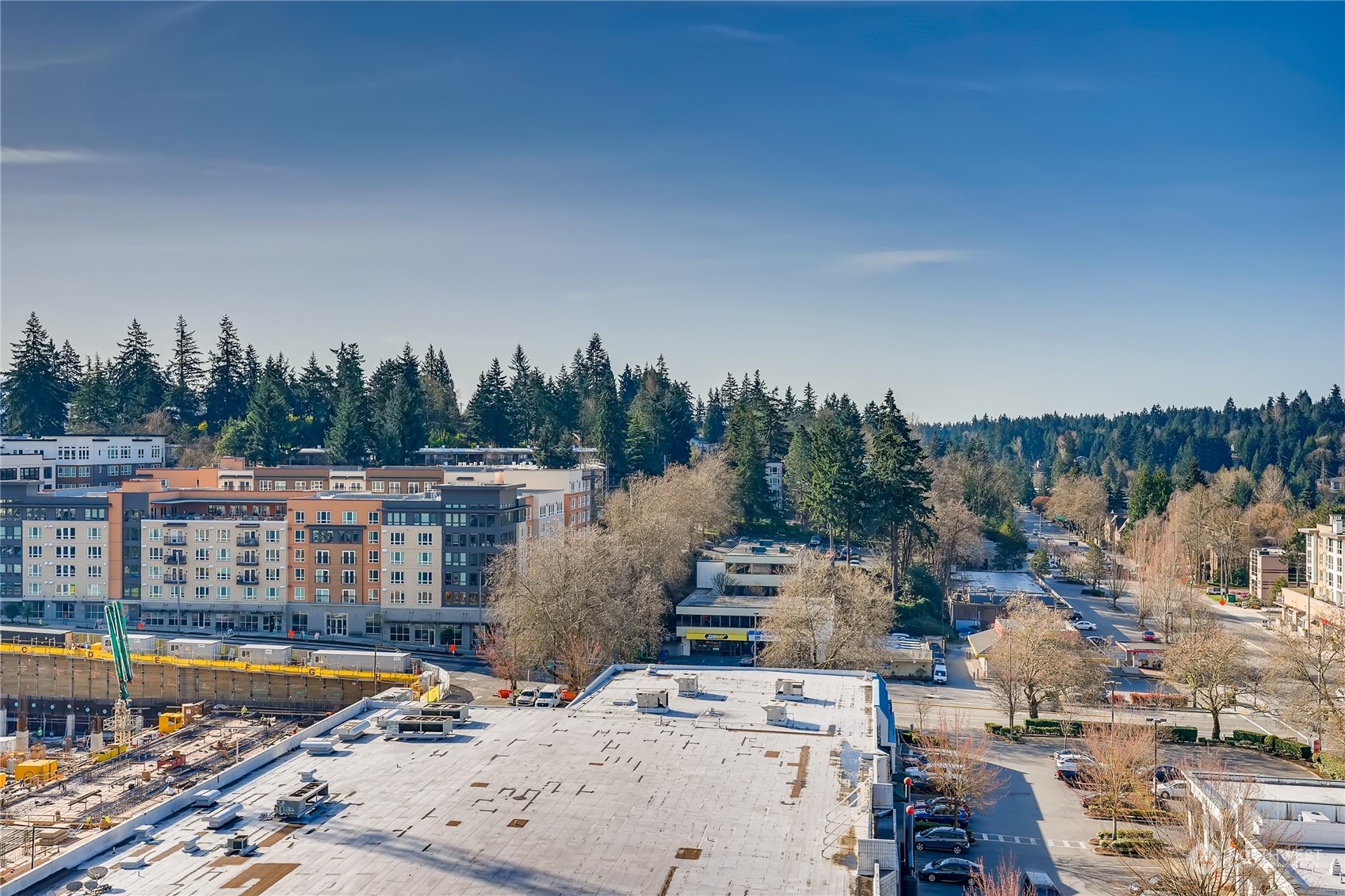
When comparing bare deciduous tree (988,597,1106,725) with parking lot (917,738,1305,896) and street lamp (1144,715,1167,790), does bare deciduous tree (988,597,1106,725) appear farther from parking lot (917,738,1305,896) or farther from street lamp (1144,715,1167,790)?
street lamp (1144,715,1167,790)

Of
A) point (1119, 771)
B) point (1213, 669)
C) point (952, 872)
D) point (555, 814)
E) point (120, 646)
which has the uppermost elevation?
A: point (555, 814)

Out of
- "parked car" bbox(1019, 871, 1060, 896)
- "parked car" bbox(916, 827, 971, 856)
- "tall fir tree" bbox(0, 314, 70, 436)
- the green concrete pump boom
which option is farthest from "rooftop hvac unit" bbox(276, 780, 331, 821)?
"tall fir tree" bbox(0, 314, 70, 436)

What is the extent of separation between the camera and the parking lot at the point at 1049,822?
35.0m

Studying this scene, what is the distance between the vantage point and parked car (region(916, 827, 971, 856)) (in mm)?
36656

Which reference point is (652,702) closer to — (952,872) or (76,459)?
(952,872)

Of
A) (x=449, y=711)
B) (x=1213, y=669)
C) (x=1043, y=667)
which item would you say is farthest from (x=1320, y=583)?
(x=449, y=711)

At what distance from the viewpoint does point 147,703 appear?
208ft

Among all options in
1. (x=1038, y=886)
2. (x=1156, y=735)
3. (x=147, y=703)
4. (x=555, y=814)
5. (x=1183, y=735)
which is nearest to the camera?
(x=555, y=814)

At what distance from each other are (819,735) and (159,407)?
98.9 metres

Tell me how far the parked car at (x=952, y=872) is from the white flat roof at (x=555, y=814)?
4.23 m

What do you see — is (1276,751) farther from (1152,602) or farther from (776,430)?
(776,430)

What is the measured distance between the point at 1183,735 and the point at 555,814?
3508cm

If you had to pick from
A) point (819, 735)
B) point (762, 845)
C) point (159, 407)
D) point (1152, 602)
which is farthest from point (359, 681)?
point (159, 407)

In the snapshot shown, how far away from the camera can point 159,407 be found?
11519 cm
